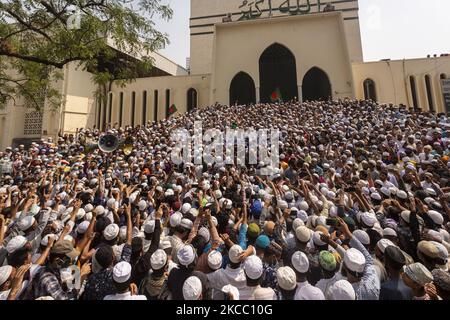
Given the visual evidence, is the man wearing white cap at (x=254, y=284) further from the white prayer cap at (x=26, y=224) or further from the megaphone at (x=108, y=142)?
the megaphone at (x=108, y=142)

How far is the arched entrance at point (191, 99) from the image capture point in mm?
26231

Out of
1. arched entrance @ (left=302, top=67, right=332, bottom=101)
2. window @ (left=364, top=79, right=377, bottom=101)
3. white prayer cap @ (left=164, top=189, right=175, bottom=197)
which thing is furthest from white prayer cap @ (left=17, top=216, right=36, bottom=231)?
window @ (left=364, top=79, right=377, bottom=101)

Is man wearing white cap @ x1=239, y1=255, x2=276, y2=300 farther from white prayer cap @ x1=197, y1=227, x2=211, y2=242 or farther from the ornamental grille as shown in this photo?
the ornamental grille

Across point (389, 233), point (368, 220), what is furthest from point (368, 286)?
point (368, 220)

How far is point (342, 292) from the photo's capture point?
7.02ft

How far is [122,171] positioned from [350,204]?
7900 mm

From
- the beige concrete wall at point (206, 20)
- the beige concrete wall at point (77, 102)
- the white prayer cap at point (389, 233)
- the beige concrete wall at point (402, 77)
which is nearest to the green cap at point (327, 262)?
the white prayer cap at point (389, 233)

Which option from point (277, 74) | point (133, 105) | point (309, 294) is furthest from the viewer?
point (133, 105)

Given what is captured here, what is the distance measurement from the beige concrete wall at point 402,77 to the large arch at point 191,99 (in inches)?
591

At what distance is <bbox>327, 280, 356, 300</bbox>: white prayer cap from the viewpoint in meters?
2.12

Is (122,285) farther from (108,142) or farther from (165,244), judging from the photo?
(108,142)

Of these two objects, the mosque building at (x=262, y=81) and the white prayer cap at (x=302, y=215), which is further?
the mosque building at (x=262, y=81)

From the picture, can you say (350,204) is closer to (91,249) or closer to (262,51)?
(91,249)

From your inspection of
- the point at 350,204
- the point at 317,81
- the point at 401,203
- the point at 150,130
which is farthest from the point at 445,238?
the point at 317,81
